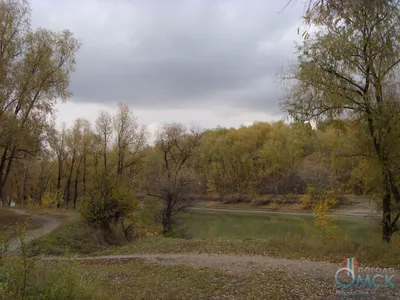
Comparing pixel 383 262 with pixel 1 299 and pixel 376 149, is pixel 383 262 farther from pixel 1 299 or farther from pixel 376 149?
pixel 1 299

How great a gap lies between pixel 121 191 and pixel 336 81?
39.7 ft

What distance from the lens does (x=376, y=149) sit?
11156mm

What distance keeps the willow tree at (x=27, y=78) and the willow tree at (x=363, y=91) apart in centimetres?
1333

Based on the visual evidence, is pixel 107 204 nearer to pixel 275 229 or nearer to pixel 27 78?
pixel 27 78

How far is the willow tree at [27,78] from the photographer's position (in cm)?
1722

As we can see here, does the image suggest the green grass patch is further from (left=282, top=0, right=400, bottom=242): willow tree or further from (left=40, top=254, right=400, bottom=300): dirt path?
(left=282, top=0, right=400, bottom=242): willow tree

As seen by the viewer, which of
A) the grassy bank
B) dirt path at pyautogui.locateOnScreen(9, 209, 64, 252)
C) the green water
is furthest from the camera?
the green water

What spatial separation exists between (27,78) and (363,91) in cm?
1597

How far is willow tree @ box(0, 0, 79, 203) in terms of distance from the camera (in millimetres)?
17219

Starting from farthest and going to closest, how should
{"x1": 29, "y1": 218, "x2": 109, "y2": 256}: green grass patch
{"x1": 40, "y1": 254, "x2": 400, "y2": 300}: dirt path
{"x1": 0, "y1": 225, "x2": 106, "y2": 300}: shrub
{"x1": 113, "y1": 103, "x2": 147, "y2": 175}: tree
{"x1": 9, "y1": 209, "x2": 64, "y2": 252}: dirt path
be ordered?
{"x1": 113, "y1": 103, "x2": 147, "y2": 175}: tree
{"x1": 29, "y1": 218, "x2": 109, "y2": 256}: green grass patch
{"x1": 40, "y1": 254, "x2": 400, "y2": 300}: dirt path
{"x1": 9, "y1": 209, "x2": 64, "y2": 252}: dirt path
{"x1": 0, "y1": 225, "x2": 106, "y2": 300}: shrub

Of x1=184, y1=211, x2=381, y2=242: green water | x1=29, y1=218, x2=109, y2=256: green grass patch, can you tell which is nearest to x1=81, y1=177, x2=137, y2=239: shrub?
x1=29, y1=218, x2=109, y2=256: green grass patch

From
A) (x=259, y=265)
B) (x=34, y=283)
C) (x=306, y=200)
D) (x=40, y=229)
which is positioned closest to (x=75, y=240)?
(x=40, y=229)

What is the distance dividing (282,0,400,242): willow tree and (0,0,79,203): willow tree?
13.3 metres

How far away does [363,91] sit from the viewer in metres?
11.2
